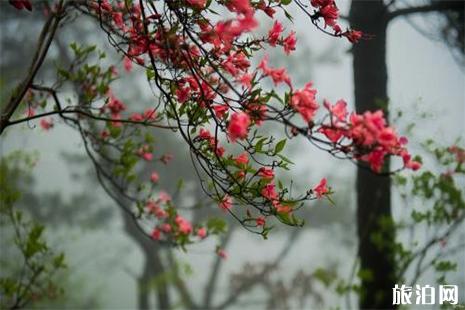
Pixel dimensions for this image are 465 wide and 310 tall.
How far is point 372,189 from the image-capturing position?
104 inches

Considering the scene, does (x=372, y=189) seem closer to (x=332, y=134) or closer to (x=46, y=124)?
(x=46, y=124)

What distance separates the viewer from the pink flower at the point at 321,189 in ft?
3.56

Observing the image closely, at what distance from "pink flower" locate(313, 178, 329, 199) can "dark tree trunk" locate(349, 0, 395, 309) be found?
152 centimetres

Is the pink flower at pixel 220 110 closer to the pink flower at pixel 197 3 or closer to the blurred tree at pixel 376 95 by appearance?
the pink flower at pixel 197 3

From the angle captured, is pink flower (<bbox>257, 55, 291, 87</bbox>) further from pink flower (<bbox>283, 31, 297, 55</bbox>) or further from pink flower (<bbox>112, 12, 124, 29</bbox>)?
pink flower (<bbox>112, 12, 124, 29</bbox>)

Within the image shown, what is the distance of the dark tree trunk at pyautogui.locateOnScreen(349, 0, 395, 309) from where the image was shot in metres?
2.46

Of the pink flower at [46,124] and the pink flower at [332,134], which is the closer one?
the pink flower at [332,134]

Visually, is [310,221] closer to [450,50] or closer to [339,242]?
[339,242]

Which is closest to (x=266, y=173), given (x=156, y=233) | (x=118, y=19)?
(x=118, y=19)

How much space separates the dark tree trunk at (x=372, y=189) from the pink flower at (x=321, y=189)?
1.52 metres

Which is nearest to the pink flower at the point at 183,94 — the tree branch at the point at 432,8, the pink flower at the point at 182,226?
the pink flower at the point at 182,226

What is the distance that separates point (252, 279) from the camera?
7.40 meters

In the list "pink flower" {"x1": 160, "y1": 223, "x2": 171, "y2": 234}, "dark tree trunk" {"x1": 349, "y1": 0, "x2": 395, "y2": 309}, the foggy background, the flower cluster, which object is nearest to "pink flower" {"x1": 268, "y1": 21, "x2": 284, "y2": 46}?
the flower cluster

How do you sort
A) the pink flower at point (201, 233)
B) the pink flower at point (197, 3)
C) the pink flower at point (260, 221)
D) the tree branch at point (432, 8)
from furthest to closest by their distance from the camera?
the tree branch at point (432, 8) < the pink flower at point (201, 233) < the pink flower at point (260, 221) < the pink flower at point (197, 3)
